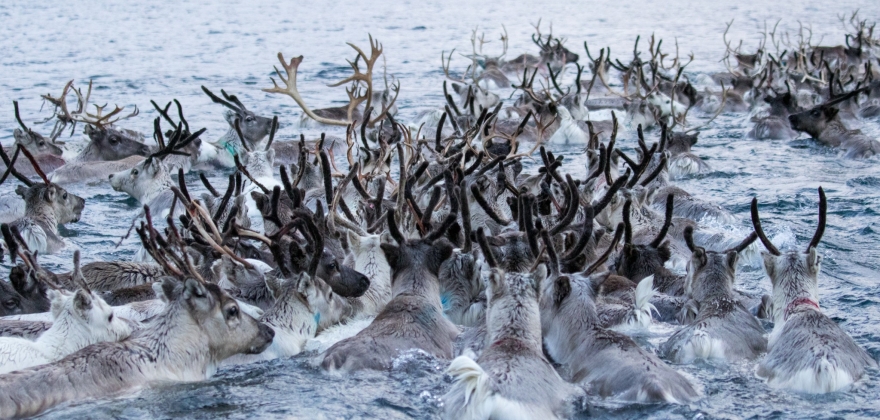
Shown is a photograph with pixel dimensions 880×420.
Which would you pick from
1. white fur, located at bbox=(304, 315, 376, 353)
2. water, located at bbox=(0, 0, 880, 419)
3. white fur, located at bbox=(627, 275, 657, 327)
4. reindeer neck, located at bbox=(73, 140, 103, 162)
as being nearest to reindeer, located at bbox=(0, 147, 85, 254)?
water, located at bbox=(0, 0, 880, 419)

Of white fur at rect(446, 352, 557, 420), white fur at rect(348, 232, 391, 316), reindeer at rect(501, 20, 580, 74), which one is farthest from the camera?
reindeer at rect(501, 20, 580, 74)

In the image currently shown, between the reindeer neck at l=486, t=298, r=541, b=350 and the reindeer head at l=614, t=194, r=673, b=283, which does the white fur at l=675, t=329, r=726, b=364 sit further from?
the reindeer head at l=614, t=194, r=673, b=283

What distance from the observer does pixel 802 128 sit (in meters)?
12.2

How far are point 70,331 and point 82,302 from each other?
16cm

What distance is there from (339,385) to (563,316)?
1.23m

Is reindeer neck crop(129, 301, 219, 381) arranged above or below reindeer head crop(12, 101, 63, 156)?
above

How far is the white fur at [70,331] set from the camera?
4.81 metres

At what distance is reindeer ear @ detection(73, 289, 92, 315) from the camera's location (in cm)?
493

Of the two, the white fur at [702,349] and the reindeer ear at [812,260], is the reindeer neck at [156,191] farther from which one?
the reindeer ear at [812,260]

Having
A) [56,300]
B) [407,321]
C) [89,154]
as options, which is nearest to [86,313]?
[56,300]

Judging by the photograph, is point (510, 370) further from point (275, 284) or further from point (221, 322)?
point (275, 284)

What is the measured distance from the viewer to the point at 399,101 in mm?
15906

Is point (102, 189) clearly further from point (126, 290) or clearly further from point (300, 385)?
point (300, 385)

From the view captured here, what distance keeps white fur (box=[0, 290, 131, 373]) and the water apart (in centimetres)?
57
